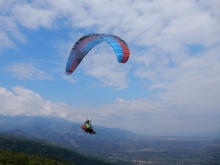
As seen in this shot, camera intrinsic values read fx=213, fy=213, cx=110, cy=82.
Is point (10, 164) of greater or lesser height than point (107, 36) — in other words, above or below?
below

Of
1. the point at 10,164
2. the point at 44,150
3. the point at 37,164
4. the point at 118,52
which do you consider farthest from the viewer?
the point at 44,150

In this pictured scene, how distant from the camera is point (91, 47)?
33.4 meters

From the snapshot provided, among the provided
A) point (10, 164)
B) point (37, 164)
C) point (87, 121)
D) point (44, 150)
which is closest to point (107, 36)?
point (87, 121)

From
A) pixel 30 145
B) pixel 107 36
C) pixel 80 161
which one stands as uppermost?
pixel 107 36

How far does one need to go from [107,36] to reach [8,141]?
18467cm

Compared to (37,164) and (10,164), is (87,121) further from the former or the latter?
(37,164)

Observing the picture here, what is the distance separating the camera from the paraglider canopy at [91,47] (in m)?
28.3

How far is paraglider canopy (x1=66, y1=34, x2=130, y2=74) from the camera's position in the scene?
28.3 meters

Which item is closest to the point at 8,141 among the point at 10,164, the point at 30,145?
the point at 30,145

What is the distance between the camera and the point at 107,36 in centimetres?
2983

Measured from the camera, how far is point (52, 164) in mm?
90312

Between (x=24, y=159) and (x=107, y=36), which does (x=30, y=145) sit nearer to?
(x=24, y=159)

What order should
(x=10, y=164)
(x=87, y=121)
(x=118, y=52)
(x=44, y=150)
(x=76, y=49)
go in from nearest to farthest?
(x=118, y=52)
(x=87, y=121)
(x=76, y=49)
(x=10, y=164)
(x=44, y=150)

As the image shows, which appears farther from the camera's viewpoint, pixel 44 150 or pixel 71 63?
pixel 44 150
